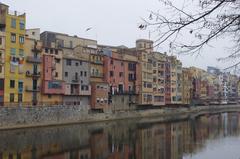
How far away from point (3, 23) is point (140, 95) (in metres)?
28.3

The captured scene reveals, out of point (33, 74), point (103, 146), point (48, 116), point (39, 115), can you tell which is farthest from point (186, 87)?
point (103, 146)

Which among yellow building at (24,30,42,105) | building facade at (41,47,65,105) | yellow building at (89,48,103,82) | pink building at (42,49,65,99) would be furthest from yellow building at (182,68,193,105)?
yellow building at (24,30,42,105)

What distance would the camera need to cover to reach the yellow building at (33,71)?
41219 millimetres

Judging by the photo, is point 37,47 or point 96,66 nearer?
point 37,47

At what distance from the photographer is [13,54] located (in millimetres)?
39469

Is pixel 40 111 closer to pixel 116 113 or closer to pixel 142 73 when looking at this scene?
pixel 116 113

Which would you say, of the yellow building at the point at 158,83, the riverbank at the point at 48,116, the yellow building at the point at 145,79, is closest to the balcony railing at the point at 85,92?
the riverbank at the point at 48,116

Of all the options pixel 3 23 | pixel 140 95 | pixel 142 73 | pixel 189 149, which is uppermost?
pixel 3 23

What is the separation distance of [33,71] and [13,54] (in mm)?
3584

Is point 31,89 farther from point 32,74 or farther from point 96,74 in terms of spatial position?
point 96,74

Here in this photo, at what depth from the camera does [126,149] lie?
939 inches

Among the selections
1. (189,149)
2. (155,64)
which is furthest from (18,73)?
(155,64)

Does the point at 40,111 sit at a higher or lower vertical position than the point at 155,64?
lower

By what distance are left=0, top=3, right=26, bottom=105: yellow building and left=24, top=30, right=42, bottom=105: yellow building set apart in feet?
2.58
